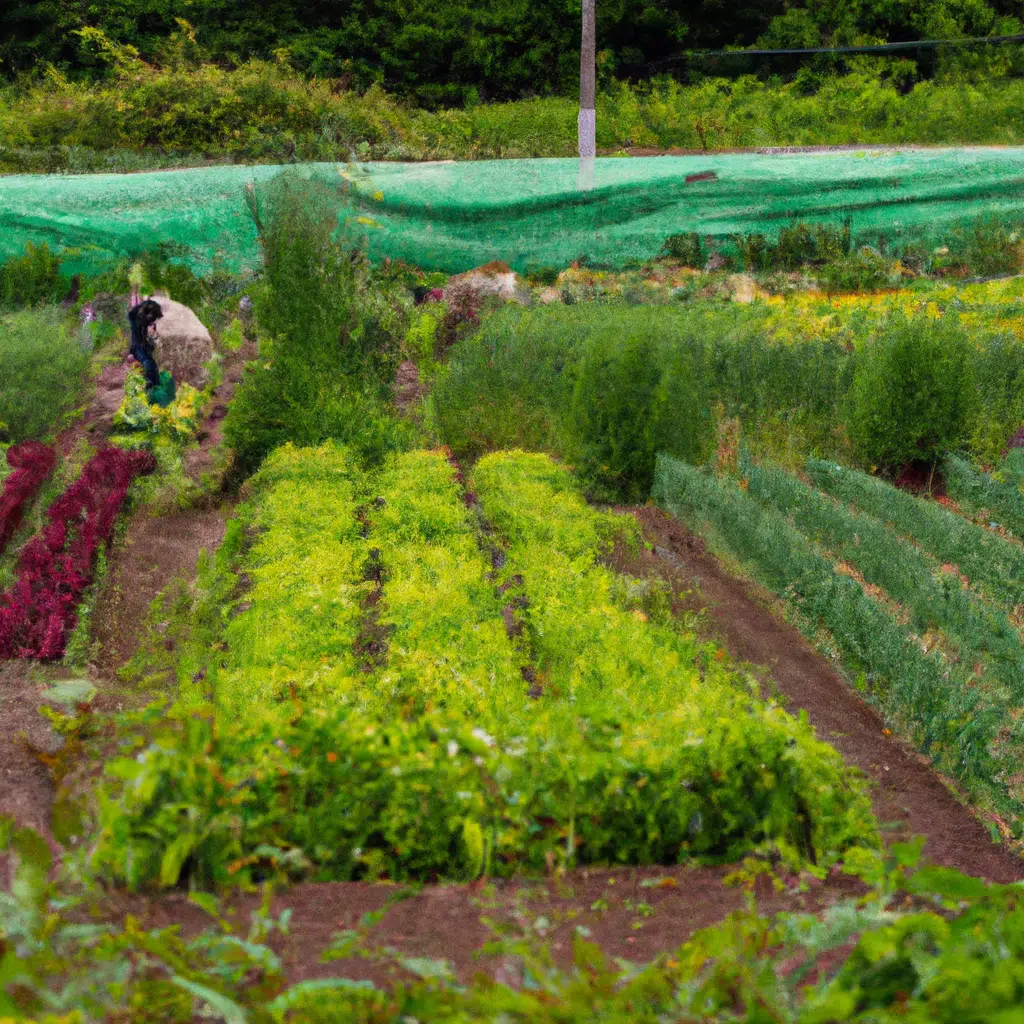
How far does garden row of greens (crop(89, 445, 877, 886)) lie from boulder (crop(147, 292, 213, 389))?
5906mm

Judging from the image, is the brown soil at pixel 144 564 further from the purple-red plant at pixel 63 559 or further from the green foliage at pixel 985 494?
the green foliage at pixel 985 494

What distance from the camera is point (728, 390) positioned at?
9188 millimetres

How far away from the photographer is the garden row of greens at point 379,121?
1669 centimetres

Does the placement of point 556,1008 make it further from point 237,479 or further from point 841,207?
point 841,207

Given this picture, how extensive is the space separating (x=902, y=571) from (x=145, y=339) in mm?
6664

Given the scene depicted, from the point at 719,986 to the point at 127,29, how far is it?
2161cm

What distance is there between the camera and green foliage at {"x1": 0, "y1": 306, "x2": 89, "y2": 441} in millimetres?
9422

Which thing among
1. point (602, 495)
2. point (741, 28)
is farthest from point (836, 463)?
point (741, 28)

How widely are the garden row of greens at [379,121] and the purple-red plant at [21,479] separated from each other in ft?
27.7

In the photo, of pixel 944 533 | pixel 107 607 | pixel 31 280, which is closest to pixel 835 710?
pixel 944 533

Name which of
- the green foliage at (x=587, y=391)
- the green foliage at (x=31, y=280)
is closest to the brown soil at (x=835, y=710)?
the green foliage at (x=587, y=391)

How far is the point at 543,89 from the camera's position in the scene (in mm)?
21344

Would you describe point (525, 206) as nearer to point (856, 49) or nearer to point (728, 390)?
point (728, 390)

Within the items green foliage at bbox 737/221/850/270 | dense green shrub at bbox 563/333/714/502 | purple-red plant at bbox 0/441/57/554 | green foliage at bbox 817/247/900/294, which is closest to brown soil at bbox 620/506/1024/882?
dense green shrub at bbox 563/333/714/502
